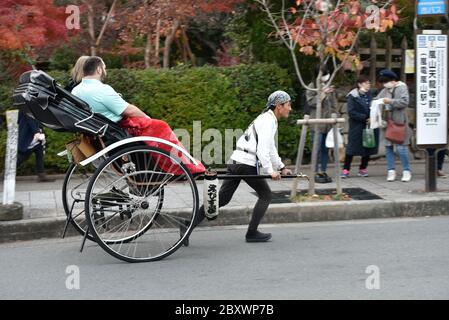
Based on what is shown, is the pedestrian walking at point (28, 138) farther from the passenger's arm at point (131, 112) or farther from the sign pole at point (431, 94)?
the sign pole at point (431, 94)

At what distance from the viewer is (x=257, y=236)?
7.58 m

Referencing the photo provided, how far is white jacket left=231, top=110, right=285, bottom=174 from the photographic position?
7176mm

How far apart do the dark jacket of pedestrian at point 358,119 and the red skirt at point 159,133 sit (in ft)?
15.4

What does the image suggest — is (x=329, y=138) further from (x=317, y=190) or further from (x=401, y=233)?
(x=401, y=233)

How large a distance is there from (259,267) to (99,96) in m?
2.25

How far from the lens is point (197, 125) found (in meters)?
11.7

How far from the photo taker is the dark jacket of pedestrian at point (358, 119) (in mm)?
11062

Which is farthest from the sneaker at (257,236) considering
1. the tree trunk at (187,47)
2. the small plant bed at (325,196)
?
the tree trunk at (187,47)

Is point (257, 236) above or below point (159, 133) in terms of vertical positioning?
below

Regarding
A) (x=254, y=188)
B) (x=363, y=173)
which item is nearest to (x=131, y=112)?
(x=254, y=188)

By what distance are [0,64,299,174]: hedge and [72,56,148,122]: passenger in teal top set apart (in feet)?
14.3

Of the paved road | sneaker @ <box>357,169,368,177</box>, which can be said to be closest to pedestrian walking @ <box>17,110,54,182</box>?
the paved road

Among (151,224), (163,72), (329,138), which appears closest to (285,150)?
(329,138)

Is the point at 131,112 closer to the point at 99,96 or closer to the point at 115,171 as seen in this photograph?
the point at 99,96
